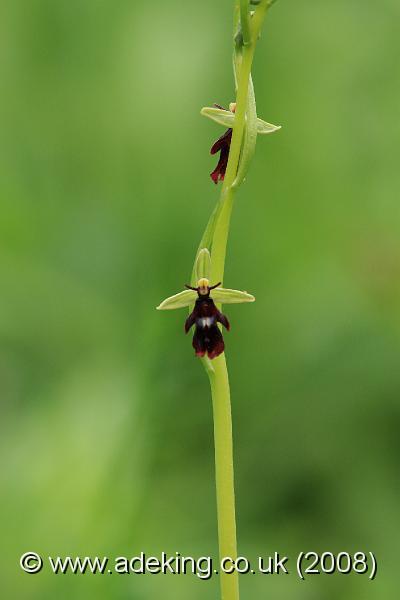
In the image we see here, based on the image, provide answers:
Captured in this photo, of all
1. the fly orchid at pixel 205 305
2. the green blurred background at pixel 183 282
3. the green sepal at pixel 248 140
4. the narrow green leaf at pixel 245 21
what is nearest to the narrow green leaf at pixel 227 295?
the fly orchid at pixel 205 305

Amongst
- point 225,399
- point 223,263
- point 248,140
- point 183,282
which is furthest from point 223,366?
point 183,282

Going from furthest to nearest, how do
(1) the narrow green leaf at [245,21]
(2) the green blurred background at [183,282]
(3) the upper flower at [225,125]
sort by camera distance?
(2) the green blurred background at [183,282], (3) the upper flower at [225,125], (1) the narrow green leaf at [245,21]

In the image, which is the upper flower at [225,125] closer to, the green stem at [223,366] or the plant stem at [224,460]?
the green stem at [223,366]

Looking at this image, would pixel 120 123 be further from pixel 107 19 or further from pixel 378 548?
pixel 378 548

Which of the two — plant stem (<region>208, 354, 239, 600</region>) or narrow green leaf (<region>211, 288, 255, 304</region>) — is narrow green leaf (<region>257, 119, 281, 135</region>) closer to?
narrow green leaf (<region>211, 288, 255, 304</region>)

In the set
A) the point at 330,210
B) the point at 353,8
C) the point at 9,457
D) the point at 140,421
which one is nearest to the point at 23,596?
the point at 9,457

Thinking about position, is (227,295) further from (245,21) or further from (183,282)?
(183,282)
